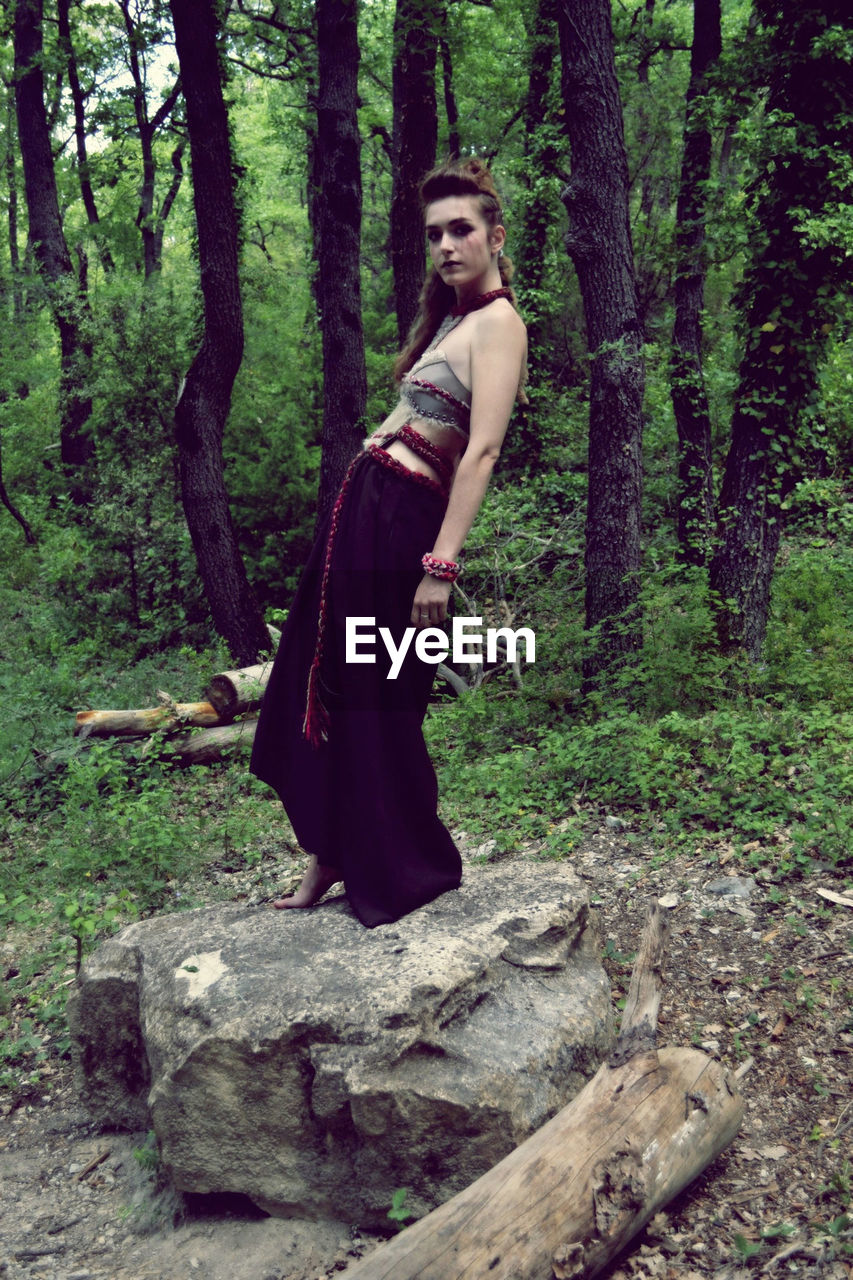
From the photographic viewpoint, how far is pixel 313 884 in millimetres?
3832

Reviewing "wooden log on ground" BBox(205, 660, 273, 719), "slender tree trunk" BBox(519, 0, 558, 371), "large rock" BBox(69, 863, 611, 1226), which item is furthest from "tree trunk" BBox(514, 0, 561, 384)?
"large rock" BBox(69, 863, 611, 1226)

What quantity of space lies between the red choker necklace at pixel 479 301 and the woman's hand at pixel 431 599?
94cm

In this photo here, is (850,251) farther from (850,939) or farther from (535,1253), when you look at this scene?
(535,1253)

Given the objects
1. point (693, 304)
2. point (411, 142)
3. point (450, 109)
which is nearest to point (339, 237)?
point (411, 142)

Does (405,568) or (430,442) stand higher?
(430,442)

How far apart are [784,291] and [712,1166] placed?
5567mm

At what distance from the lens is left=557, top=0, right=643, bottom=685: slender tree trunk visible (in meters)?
6.50

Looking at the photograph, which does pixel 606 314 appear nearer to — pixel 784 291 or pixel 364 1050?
pixel 784 291

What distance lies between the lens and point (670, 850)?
484 cm

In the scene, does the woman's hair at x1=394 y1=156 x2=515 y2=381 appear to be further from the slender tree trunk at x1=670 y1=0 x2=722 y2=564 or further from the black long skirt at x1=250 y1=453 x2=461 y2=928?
the slender tree trunk at x1=670 y1=0 x2=722 y2=564

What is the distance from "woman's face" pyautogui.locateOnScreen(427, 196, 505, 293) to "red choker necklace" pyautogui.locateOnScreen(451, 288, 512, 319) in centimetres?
6

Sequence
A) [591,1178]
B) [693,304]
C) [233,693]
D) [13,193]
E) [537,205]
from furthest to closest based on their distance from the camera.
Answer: [13,193]
[537,205]
[693,304]
[233,693]
[591,1178]

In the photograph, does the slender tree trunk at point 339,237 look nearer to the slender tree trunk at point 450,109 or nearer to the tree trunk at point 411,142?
the tree trunk at point 411,142

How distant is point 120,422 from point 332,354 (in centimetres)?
359
